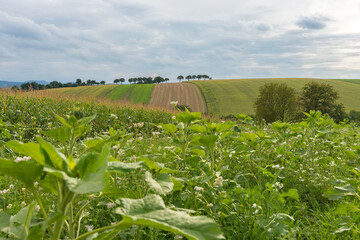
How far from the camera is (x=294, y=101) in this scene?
33125mm

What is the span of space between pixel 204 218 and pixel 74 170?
1.59 ft

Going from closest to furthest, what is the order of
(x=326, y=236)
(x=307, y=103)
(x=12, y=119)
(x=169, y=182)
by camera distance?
(x=169, y=182), (x=326, y=236), (x=12, y=119), (x=307, y=103)

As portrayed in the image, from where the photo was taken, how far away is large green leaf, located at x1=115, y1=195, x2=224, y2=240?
0.76 meters

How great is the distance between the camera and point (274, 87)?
34.3 meters

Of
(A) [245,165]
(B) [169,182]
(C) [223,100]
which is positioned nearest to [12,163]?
(B) [169,182]

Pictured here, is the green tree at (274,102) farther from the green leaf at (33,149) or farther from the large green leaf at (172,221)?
the green leaf at (33,149)

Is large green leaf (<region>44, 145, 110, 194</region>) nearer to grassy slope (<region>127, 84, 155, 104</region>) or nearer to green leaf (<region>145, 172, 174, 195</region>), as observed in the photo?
green leaf (<region>145, 172, 174, 195</region>)

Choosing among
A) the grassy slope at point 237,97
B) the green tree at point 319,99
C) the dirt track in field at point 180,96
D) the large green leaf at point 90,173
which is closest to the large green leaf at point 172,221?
the large green leaf at point 90,173

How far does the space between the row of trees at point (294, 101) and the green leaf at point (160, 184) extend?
1253 inches

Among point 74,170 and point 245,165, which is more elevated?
point 74,170

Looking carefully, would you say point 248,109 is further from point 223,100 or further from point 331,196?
point 331,196

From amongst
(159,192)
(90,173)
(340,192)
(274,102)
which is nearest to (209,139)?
(159,192)

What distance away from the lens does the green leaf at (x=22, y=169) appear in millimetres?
834

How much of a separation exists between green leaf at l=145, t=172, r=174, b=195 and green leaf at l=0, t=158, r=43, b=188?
62 centimetres
